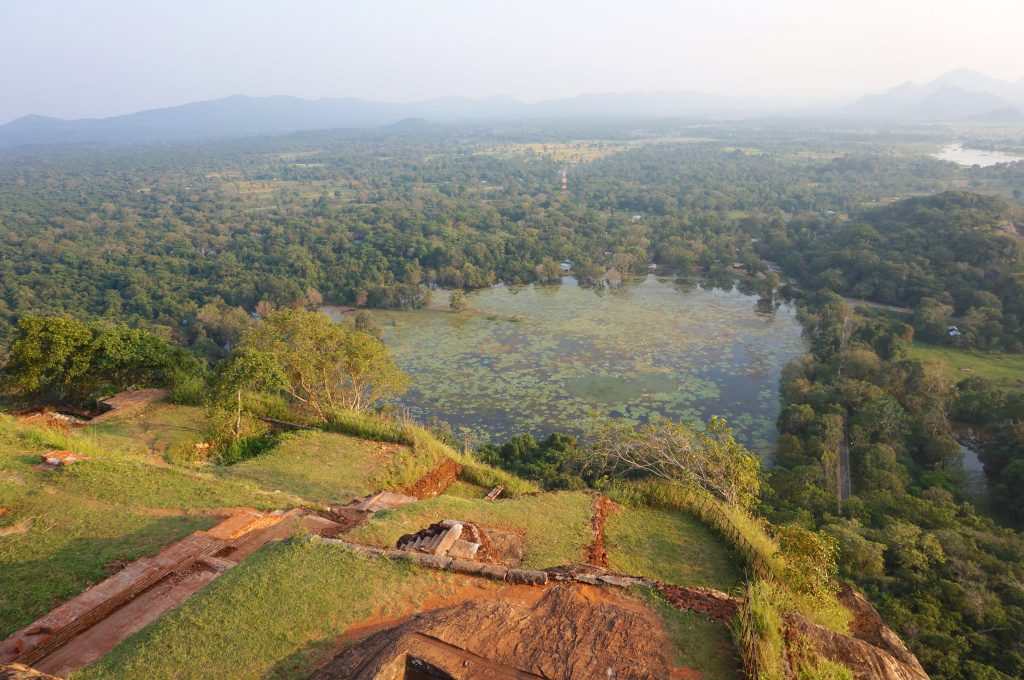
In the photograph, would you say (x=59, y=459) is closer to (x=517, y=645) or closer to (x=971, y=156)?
(x=517, y=645)

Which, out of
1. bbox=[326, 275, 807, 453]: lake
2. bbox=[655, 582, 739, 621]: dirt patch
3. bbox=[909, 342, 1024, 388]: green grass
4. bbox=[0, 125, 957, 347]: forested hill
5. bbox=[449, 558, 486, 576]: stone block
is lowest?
bbox=[909, 342, 1024, 388]: green grass

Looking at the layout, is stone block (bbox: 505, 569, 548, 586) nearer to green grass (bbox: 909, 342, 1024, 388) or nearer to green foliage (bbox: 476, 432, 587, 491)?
green foliage (bbox: 476, 432, 587, 491)

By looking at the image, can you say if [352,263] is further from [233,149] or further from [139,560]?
[233,149]

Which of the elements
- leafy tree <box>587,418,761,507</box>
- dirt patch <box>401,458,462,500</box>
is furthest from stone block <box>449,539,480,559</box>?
leafy tree <box>587,418,761,507</box>

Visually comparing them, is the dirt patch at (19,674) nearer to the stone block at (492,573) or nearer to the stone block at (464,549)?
the stone block at (492,573)

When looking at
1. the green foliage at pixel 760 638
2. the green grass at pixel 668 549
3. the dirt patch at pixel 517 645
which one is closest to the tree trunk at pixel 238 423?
the green grass at pixel 668 549

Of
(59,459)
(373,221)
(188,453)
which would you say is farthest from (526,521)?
(373,221)
